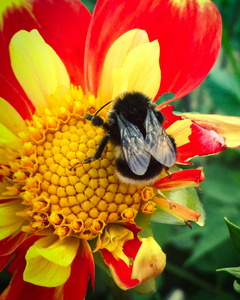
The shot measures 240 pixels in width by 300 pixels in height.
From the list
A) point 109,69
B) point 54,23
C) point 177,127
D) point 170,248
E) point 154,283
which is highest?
point 54,23

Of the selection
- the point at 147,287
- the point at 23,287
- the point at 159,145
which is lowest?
the point at 147,287

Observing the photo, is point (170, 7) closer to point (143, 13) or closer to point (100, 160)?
point (143, 13)

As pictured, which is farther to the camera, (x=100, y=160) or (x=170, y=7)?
(x=170, y=7)

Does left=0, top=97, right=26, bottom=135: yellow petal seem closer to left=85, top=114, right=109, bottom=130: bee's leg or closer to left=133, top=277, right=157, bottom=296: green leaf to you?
left=85, top=114, right=109, bottom=130: bee's leg

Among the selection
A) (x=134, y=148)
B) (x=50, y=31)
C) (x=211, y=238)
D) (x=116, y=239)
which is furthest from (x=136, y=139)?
(x=211, y=238)

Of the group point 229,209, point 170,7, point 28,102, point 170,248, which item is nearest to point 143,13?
point 170,7

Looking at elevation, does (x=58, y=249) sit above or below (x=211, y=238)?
above

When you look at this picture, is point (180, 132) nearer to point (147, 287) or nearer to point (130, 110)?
point (130, 110)
